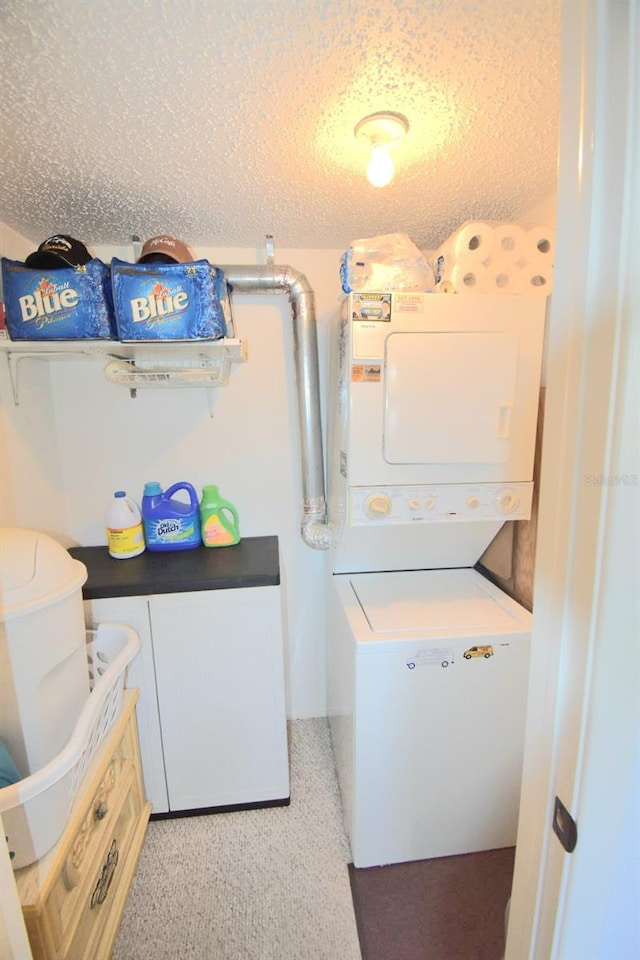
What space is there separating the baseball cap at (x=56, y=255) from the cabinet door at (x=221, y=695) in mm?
1387

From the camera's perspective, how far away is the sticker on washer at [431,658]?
1509 mm

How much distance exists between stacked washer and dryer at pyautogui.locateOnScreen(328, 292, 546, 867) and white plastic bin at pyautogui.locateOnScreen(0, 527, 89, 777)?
97cm

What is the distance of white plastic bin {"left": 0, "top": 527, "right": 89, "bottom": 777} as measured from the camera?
1.09 m

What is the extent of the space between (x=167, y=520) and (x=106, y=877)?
4.53ft

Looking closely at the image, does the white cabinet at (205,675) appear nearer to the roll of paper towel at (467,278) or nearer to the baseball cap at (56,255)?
the baseball cap at (56,255)

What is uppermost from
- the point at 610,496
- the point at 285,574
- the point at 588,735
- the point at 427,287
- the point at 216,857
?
the point at 427,287

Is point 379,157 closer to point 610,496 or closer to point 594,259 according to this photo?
point 594,259

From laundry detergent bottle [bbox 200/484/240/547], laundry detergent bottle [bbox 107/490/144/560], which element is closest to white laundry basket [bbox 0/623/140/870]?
laundry detergent bottle [bbox 107/490/144/560]

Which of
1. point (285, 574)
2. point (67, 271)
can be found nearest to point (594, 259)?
point (67, 271)

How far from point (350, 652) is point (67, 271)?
1.86 meters

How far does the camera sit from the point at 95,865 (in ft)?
4.37

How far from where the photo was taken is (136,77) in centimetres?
104

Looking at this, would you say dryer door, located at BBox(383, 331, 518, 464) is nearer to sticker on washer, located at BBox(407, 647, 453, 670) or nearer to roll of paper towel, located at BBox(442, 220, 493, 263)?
roll of paper towel, located at BBox(442, 220, 493, 263)

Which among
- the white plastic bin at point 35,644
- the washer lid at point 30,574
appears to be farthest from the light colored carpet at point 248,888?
the washer lid at point 30,574
